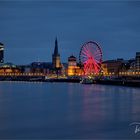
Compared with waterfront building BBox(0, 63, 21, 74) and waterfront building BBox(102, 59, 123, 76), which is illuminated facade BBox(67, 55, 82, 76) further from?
waterfront building BBox(0, 63, 21, 74)

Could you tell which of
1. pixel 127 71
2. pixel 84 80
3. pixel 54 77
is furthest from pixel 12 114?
pixel 54 77

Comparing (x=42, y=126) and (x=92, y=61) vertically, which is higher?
(x=92, y=61)

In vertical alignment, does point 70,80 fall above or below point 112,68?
below

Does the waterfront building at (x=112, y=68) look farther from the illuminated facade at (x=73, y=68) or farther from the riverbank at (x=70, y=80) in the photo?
the riverbank at (x=70, y=80)

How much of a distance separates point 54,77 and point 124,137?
5416 inches

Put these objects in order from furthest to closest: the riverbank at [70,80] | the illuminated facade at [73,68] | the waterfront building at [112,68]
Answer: the illuminated facade at [73,68] → the waterfront building at [112,68] → the riverbank at [70,80]

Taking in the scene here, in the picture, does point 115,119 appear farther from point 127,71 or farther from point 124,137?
point 127,71

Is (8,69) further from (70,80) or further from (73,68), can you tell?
(70,80)

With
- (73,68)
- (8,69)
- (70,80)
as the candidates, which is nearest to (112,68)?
(73,68)

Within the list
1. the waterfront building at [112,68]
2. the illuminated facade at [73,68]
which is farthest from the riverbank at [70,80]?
the waterfront building at [112,68]

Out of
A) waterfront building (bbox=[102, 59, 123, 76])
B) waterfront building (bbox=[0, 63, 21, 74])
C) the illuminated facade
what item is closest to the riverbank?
waterfront building (bbox=[0, 63, 21, 74])

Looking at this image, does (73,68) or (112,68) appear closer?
(112,68)

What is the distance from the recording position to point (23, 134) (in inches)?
863

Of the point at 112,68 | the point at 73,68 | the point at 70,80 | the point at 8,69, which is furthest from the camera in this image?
the point at 8,69
